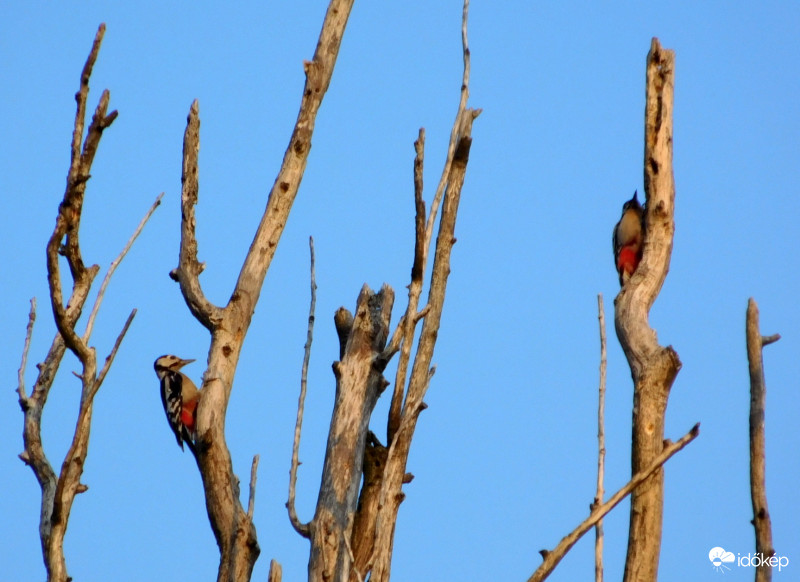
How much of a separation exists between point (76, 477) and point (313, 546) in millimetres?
1846

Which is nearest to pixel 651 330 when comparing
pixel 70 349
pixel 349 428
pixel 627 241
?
pixel 349 428

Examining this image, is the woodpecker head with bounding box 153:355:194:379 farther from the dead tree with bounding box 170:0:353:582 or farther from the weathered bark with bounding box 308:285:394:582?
the weathered bark with bounding box 308:285:394:582

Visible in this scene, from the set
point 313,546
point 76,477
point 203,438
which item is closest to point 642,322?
point 313,546

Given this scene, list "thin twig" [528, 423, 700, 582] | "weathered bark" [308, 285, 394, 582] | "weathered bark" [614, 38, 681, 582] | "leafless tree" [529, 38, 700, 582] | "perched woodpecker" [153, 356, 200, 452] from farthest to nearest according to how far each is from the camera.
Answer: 1. "perched woodpecker" [153, 356, 200, 452]
2. "weathered bark" [308, 285, 394, 582]
3. "weathered bark" [614, 38, 681, 582]
4. "leafless tree" [529, 38, 700, 582]
5. "thin twig" [528, 423, 700, 582]

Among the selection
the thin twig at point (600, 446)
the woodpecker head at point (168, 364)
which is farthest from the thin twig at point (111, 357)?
the woodpecker head at point (168, 364)

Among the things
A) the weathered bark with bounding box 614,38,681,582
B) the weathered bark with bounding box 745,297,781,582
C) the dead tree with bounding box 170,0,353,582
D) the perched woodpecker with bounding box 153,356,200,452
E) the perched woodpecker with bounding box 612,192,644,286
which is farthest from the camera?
the perched woodpecker with bounding box 153,356,200,452

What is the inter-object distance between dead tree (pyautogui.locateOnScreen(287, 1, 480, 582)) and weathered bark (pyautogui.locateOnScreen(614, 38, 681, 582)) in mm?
1061

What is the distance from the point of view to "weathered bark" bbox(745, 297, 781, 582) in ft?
13.7

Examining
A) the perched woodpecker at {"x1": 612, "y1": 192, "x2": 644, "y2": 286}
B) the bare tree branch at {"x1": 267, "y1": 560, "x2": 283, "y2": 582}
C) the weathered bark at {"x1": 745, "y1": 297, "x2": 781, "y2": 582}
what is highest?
the perched woodpecker at {"x1": 612, "y1": 192, "x2": 644, "y2": 286}

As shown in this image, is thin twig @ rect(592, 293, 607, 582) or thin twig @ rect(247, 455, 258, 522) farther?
thin twig @ rect(247, 455, 258, 522)

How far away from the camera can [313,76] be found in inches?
234

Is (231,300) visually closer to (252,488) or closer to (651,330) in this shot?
(252,488)

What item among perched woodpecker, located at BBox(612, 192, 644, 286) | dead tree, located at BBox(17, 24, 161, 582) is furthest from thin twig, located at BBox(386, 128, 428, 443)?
perched woodpecker, located at BBox(612, 192, 644, 286)

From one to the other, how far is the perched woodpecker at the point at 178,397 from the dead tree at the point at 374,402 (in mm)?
2876
